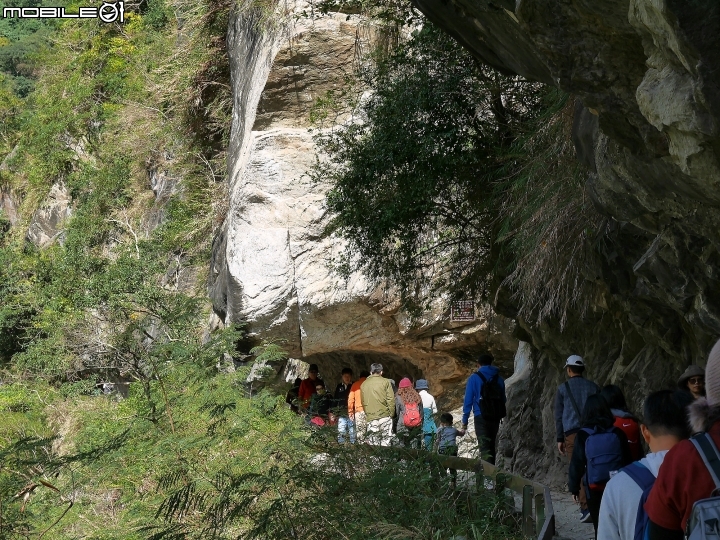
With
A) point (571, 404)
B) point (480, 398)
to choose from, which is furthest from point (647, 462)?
point (480, 398)

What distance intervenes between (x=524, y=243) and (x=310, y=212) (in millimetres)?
9500

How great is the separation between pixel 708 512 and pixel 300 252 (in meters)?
16.1

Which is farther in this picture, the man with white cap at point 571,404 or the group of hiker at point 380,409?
the group of hiker at point 380,409

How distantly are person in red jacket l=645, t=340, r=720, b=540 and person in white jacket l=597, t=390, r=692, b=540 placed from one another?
1.42 feet

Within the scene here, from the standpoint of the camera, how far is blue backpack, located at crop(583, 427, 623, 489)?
557 centimetres

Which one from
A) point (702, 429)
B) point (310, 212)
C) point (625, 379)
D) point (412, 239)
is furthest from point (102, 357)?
point (702, 429)

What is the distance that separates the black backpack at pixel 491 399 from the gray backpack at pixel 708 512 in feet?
25.7

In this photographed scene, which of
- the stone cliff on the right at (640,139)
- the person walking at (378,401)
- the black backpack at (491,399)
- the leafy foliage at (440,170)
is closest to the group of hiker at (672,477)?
the stone cliff on the right at (640,139)

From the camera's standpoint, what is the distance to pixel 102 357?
21.0 meters

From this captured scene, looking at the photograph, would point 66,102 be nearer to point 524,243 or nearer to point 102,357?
point 102,357

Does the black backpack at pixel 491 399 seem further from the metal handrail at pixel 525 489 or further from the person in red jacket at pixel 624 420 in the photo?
the person in red jacket at pixel 624 420

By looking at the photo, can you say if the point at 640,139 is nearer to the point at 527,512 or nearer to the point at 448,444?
the point at 527,512

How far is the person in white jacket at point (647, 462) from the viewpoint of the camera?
3254 millimetres

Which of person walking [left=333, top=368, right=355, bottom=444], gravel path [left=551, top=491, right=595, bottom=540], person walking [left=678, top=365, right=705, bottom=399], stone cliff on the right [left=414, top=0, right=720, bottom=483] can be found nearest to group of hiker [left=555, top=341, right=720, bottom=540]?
stone cliff on the right [left=414, top=0, right=720, bottom=483]
